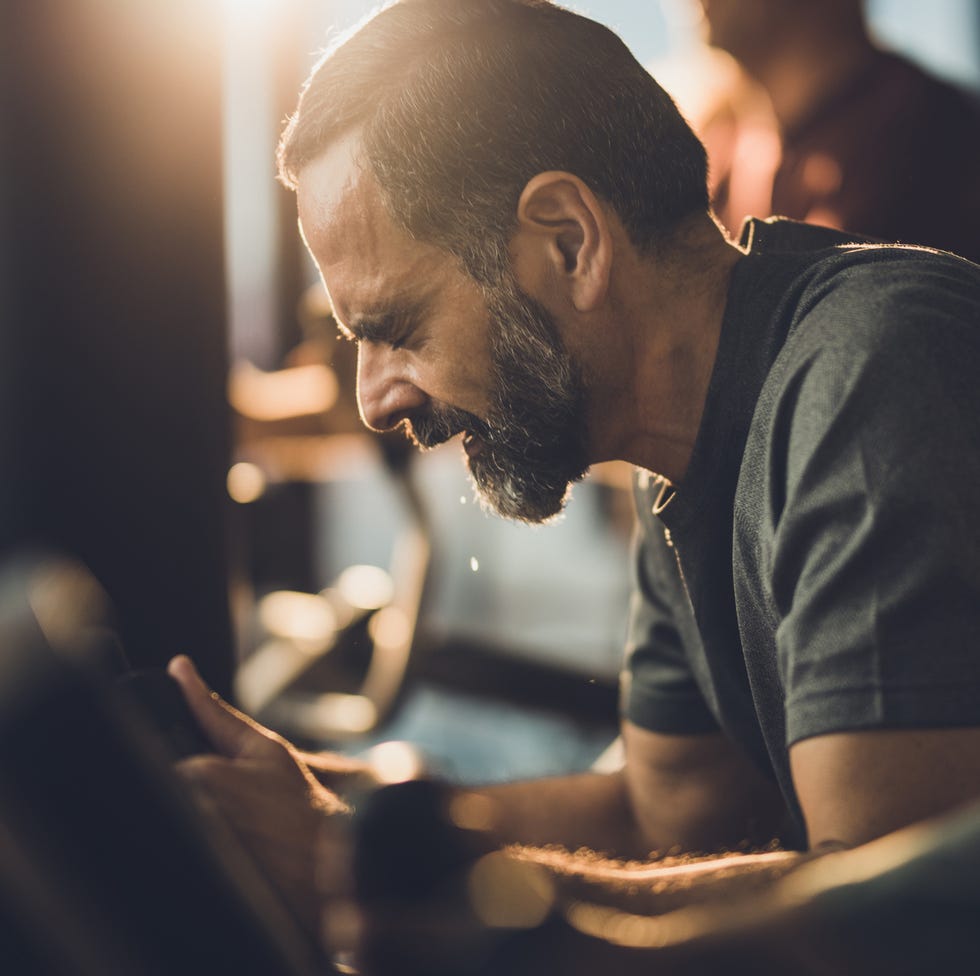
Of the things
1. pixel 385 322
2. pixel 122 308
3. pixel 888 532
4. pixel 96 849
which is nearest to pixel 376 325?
pixel 385 322

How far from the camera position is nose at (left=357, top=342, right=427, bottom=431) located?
1.03 m

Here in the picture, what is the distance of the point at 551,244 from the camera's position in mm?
958

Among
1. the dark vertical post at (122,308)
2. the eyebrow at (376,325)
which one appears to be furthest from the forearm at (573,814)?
the dark vertical post at (122,308)

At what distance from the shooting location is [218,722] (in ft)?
2.49

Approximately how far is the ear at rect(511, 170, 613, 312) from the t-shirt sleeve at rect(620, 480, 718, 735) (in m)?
0.29

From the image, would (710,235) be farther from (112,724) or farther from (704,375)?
(112,724)

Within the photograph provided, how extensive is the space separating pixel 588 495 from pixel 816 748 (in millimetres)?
3216

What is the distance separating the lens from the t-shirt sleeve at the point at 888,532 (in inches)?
25.0

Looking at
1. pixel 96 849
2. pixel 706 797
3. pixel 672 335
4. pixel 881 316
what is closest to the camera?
pixel 96 849

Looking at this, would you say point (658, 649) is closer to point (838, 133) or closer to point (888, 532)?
point (888, 532)

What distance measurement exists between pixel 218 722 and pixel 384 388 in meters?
0.40

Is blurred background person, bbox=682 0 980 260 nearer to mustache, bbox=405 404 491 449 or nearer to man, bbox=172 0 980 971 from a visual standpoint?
man, bbox=172 0 980 971

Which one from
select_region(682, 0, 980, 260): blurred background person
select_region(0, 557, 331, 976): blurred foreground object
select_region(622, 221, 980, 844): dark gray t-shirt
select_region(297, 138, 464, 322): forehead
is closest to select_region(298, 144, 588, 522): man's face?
select_region(297, 138, 464, 322): forehead

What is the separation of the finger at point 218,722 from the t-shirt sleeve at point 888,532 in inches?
15.1
